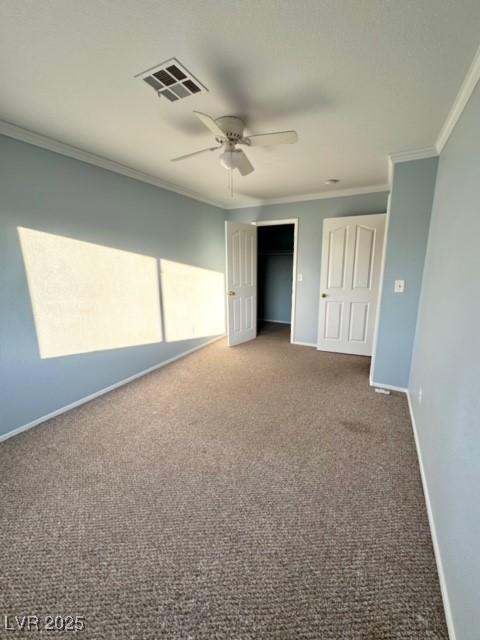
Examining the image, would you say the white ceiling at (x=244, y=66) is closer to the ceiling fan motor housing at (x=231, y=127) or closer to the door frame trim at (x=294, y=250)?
the ceiling fan motor housing at (x=231, y=127)

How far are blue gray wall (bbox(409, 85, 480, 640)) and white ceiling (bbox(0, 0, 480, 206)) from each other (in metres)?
0.40

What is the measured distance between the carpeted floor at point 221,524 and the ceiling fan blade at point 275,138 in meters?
2.22

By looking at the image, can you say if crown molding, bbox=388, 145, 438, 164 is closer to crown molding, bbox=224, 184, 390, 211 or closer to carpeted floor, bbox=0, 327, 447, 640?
crown molding, bbox=224, 184, 390, 211

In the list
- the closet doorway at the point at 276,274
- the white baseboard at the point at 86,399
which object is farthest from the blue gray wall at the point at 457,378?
the closet doorway at the point at 276,274

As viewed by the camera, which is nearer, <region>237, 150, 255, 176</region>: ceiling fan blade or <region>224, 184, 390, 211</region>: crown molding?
<region>237, 150, 255, 176</region>: ceiling fan blade

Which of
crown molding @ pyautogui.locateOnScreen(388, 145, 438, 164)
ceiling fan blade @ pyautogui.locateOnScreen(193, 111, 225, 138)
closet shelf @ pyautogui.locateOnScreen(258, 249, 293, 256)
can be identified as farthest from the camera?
closet shelf @ pyautogui.locateOnScreen(258, 249, 293, 256)

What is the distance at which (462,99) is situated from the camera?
1596mm

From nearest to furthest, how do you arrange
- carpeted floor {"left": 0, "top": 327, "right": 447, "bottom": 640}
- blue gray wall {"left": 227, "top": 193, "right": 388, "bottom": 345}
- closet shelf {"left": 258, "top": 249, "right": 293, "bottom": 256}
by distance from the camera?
carpeted floor {"left": 0, "top": 327, "right": 447, "bottom": 640} < blue gray wall {"left": 227, "top": 193, "right": 388, "bottom": 345} < closet shelf {"left": 258, "top": 249, "right": 293, "bottom": 256}

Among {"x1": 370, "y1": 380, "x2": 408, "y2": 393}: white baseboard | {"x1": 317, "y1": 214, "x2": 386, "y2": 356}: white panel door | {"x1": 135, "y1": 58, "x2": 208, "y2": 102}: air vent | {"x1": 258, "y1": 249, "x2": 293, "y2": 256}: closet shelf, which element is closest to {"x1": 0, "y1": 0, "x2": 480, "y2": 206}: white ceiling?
{"x1": 135, "y1": 58, "x2": 208, "y2": 102}: air vent

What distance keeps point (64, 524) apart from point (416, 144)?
375cm

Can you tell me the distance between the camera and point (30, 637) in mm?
1015

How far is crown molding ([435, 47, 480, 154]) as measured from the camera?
1365 millimetres

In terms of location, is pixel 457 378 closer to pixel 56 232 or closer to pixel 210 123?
pixel 210 123

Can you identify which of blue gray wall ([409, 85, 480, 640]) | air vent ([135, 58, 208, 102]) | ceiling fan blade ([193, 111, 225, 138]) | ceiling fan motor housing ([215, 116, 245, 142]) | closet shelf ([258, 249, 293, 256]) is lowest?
blue gray wall ([409, 85, 480, 640])
